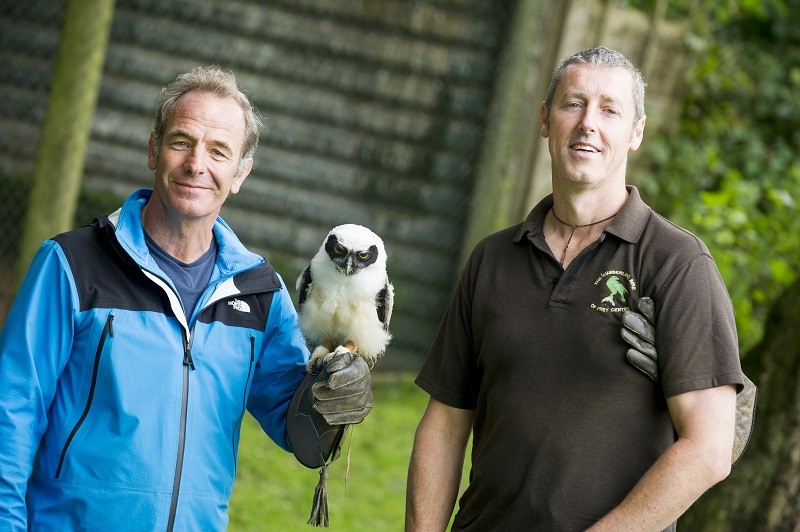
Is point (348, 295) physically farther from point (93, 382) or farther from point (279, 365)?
point (93, 382)

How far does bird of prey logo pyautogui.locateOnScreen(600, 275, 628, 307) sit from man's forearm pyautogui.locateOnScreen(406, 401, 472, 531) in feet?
1.88

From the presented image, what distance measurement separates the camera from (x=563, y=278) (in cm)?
254

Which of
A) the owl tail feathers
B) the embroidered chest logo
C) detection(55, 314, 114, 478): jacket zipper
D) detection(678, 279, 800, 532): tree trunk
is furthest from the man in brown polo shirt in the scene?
detection(678, 279, 800, 532): tree trunk

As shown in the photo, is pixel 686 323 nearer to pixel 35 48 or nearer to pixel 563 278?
pixel 563 278

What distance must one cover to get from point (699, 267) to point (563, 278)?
33 centimetres

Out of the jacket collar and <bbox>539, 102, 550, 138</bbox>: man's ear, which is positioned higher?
<bbox>539, 102, 550, 138</bbox>: man's ear

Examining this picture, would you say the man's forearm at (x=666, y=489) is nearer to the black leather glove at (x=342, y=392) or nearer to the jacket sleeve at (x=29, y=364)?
the black leather glove at (x=342, y=392)

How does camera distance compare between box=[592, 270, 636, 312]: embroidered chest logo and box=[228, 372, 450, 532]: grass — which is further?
box=[228, 372, 450, 532]: grass

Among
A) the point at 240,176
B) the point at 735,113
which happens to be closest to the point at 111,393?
the point at 240,176

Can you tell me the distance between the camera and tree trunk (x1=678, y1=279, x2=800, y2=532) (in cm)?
401

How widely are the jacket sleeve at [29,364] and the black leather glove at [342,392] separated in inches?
25.9

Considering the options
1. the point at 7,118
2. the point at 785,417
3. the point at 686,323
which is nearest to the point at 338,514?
the point at 785,417

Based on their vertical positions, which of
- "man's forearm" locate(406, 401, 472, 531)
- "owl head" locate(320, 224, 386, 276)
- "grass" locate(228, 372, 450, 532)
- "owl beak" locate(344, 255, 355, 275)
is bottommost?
"grass" locate(228, 372, 450, 532)

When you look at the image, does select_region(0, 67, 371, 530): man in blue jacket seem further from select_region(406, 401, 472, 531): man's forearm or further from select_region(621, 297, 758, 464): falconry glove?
select_region(621, 297, 758, 464): falconry glove
